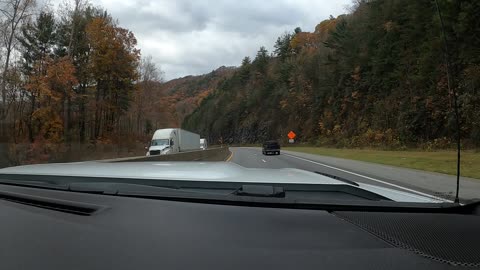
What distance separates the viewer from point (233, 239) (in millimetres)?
1796

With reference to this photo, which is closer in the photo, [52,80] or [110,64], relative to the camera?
[52,80]

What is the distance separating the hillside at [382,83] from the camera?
136 ft

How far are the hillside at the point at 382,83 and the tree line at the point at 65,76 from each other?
32.7 meters

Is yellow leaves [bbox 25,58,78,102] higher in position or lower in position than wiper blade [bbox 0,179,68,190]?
higher

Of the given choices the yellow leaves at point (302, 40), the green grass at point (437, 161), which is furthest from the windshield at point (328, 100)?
the yellow leaves at point (302, 40)

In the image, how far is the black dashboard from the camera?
1.69 m

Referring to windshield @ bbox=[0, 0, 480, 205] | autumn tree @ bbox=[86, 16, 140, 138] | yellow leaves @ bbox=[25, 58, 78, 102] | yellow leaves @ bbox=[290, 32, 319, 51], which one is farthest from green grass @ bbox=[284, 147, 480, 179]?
yellow leaves @ bbox=[290, 32, 319, 51]

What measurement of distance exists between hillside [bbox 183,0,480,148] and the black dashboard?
654 inches

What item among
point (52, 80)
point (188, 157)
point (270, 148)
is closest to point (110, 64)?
point (52, 80)

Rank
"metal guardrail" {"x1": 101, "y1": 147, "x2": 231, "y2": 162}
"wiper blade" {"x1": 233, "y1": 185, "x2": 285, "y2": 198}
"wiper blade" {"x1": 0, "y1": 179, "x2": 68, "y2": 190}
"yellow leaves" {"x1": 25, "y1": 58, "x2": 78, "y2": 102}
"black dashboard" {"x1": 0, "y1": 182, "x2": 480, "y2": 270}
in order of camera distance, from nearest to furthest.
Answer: "black dashboard" {"x1": 0, "y1": 182, "x2": 480, "y2": 270}, "wiper blade" {"x1": 233, "y1": 185, "x2": 285, "y2": 198}, "wiper blade" {"x1": 0, "y1": 179, "x2": 68, "y2": 190}, "metal guardrail" {"x1": 101, "y1": 147, "x2": 231, "y2": 162}, "yellow leaves" {"x1": 25, "y1": 58, "x2": 78, "y2": 102}

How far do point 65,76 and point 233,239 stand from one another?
139 ft

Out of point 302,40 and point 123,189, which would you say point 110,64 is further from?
point 302,40

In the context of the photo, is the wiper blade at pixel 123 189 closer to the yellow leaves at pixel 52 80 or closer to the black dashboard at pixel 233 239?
the black dashboard at pixel 233 239

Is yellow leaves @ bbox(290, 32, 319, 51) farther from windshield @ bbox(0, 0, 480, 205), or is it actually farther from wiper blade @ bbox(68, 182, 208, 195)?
wiper blade @ bbox(68, 182, 208, 195)
